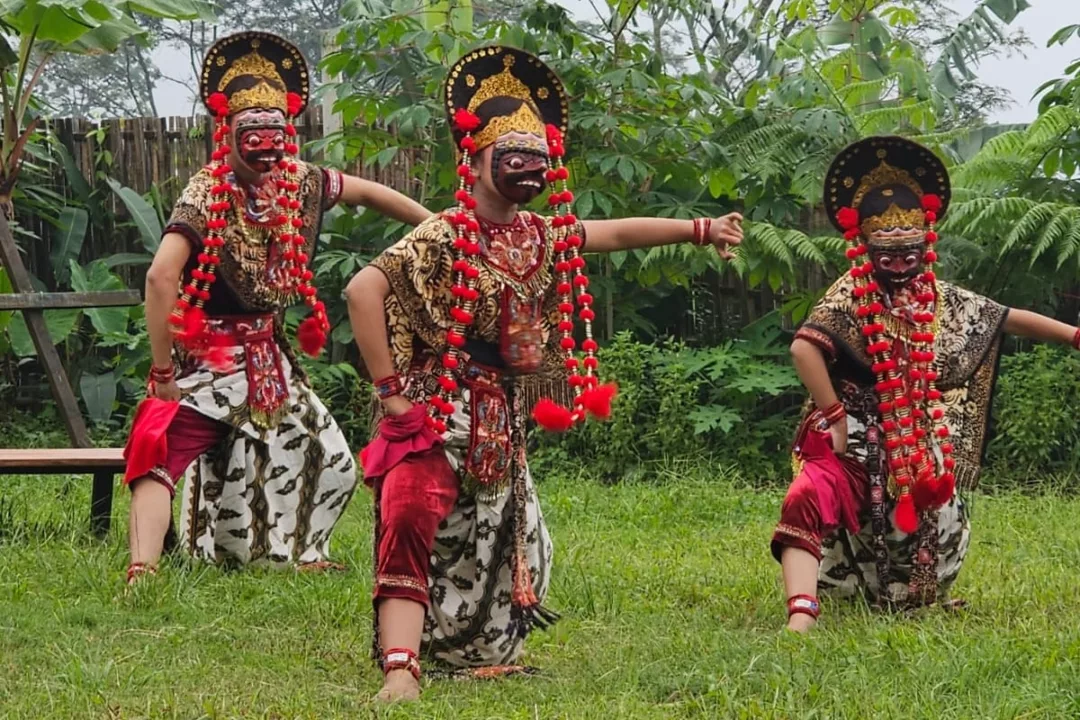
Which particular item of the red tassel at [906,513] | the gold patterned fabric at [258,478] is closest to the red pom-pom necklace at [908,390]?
the red tassel at [906,513]

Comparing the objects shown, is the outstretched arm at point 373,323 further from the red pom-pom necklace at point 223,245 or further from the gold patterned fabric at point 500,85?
the red pom-pom necklace at point 223,245

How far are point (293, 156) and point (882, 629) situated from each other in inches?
113

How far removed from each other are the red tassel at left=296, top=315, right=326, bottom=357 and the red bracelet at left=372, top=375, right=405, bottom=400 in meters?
1.44

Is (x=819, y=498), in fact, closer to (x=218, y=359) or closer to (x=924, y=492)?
(x=924, y=492)

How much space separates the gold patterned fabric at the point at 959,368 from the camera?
5.64 meters

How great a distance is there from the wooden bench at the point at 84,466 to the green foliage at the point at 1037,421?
4977 millimetres

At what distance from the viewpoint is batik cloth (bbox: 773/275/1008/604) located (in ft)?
18.2

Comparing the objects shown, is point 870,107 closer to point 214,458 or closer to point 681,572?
point 681,572

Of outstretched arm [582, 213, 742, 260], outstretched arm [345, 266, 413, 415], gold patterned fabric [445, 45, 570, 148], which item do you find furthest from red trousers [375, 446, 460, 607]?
gold patterned fabric [445, 45, 570, 148]

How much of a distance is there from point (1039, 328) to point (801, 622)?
1390 mm

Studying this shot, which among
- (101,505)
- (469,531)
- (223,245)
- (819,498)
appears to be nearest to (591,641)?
(469,531)

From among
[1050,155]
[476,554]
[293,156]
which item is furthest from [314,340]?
[1050,155]

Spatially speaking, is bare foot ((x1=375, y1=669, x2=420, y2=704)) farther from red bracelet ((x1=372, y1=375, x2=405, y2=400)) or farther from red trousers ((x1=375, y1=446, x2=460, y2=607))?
red bracelet ((x1=372, y1=375, x2=405, y2=400))

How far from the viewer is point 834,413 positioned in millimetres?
5527
